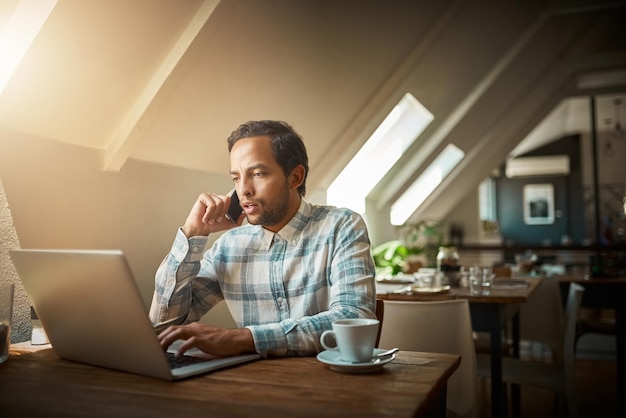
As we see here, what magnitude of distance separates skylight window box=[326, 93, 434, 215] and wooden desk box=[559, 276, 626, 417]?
1712mm

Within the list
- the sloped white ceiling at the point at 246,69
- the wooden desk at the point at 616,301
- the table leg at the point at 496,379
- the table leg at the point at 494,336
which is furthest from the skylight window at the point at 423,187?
the table leg at the point at 496,379

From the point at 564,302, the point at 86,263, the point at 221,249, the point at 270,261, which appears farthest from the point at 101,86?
the point at 564,302

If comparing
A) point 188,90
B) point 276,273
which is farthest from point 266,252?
point 188,90

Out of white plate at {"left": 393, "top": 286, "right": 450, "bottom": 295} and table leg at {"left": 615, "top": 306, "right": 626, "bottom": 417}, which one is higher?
white plate at {"left": 393, "top": 286, "right": 450, "bottom": 295}

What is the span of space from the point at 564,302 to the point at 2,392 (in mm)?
3645

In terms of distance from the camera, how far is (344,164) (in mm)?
3818

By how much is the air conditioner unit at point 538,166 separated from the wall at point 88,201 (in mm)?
11518

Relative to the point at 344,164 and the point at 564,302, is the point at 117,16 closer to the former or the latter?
the point at 344,164

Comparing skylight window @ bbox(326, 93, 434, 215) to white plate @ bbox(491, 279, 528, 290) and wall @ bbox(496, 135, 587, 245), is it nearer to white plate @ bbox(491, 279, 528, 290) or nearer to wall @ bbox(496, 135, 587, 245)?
white plate @ bbox(491, 279, 528, 290)

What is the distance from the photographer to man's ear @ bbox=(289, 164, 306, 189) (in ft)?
5.39

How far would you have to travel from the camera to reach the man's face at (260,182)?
1.55 metres

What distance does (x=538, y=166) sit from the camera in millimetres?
12680

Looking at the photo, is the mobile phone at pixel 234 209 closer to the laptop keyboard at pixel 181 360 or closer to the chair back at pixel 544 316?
the laptop keyboard at pixel 181 360

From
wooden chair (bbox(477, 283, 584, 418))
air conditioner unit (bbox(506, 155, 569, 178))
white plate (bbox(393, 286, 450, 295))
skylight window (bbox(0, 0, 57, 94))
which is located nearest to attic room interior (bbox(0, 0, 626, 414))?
skylight window (bbox(0, 0, 57, 94))
